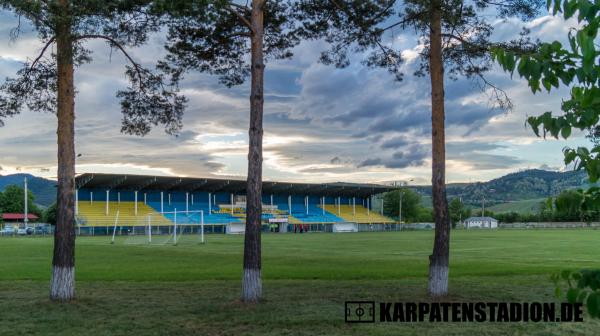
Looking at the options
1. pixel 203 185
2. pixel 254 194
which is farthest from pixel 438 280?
pixel 203 185

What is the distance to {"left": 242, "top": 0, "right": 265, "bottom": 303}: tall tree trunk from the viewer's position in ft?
41.4

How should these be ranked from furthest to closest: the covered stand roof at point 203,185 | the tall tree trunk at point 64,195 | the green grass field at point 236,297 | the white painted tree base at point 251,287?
the covered stand roof at point 203,185 → the tall tree trunk at point 64,195 → the white painted tree base at point 251,287 → the green grass field at point 236,297

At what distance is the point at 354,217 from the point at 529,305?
93.9 metres

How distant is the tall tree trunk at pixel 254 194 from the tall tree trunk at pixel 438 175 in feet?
12.4

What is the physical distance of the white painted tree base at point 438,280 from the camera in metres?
13.1

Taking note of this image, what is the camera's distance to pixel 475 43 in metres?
14.5

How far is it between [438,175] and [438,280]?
2.28 metres

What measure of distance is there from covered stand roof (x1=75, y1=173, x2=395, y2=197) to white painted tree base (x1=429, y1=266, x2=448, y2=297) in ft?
221

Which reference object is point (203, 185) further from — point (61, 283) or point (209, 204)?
point (61, 283)

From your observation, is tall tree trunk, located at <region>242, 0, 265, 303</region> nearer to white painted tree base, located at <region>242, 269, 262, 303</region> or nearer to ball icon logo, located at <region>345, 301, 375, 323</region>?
white painted tree base, located at <region>242, 269, 262, 303</region>

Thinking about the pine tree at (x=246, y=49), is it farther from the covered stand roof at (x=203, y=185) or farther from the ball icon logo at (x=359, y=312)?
the covered stand roof at (x=203, y=185)

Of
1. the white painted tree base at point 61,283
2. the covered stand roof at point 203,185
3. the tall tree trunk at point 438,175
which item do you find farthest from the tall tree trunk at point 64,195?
the covered stand roof at point 203,185

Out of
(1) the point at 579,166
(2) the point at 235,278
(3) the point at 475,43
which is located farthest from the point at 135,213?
(1) the point at 579,166

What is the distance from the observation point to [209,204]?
9169 cm
